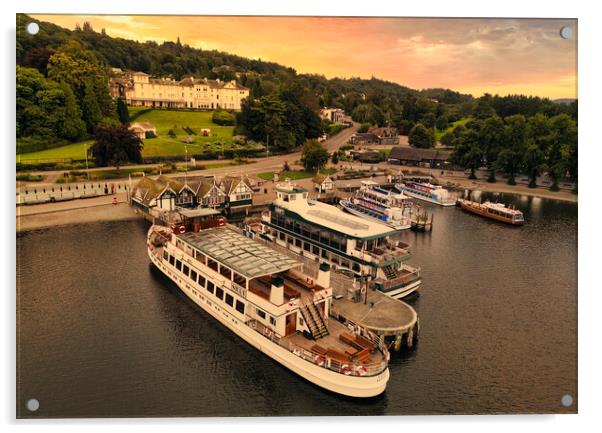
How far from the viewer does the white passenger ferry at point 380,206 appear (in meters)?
47.9

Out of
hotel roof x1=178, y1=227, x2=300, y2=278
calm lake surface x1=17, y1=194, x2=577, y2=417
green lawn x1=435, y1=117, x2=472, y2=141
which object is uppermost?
green lawn x1=435, y1=117, x2=472, y2=141

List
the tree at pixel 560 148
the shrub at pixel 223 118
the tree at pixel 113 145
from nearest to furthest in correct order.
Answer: the tree at pixel 113 145 < the tree at pixel 560 148 < the shrub at pixel 223 118

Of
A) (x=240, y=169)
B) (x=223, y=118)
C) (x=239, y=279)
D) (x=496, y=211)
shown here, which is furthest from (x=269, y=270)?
(x=223, y=118)

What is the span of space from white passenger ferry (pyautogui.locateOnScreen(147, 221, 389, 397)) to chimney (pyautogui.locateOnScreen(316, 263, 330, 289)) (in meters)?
0.06

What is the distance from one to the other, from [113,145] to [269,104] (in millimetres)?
31713

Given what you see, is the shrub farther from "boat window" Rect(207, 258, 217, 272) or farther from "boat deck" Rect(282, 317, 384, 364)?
"boat deck" Rect(282, 317, 384, 364)

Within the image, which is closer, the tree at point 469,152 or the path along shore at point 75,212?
the path along shore at point 75,212

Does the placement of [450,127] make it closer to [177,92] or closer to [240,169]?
[240,169]

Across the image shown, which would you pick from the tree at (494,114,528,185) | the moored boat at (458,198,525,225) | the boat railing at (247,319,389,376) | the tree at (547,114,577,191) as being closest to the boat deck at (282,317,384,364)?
the boat railing at (247,319,389,376)

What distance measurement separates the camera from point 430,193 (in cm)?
6006

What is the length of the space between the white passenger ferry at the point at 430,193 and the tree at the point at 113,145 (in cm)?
3718

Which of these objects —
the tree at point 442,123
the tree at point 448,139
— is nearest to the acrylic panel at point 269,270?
the tree at point 448,139

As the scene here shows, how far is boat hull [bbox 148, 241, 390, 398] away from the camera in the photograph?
2042cm

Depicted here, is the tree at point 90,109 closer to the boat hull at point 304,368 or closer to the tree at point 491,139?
the boat hull at point 304,368
